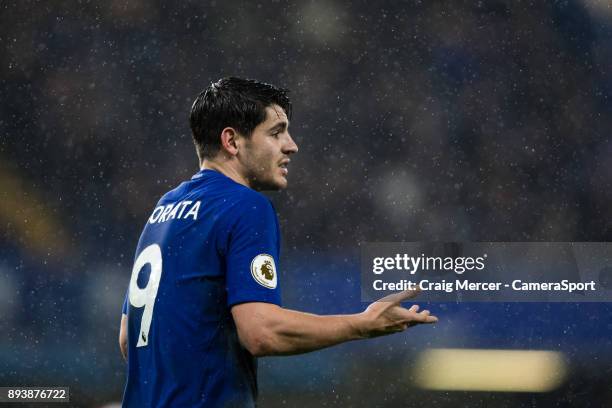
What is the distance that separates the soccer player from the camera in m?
1.68

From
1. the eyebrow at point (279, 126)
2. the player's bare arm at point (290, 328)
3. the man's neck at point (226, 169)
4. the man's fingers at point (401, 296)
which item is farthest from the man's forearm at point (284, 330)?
the eyebrow at point (279, 126)

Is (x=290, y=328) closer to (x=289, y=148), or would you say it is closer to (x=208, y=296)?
(x=208, y=296)

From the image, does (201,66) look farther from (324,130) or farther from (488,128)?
(488,128)

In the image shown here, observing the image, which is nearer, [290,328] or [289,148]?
[290,328]

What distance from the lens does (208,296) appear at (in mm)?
1734

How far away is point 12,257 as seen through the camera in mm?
10648

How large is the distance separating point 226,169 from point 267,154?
11 centimetres

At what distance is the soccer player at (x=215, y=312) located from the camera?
5.51 ft

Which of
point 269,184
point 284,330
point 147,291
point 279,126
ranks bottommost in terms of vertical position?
point 284,330

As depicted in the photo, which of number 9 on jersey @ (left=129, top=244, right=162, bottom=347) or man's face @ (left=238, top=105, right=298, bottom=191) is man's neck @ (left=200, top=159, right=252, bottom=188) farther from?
number 9 on jersey @ (left=129, top=244, right=162, bottom=347)

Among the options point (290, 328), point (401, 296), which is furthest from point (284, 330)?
point (401, 296)

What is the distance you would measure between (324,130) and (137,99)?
2655 mm

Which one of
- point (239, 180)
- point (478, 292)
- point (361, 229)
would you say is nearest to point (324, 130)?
point (361, 229)

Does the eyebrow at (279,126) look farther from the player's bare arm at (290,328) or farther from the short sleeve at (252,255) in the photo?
the player's bare arm at (290,328)
